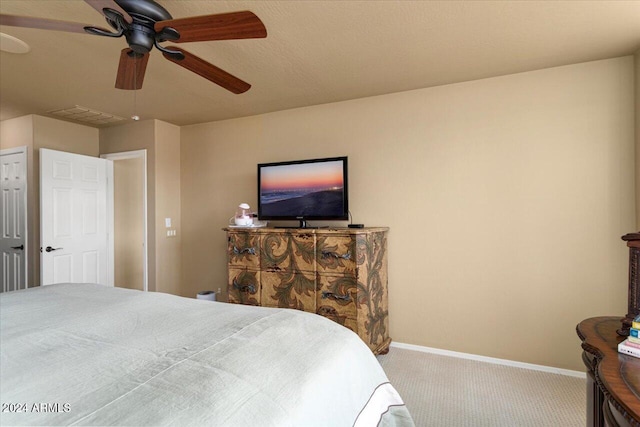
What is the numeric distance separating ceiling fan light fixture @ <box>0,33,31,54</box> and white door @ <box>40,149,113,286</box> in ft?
5.32

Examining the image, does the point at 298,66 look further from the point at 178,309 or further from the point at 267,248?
the point at 178,309

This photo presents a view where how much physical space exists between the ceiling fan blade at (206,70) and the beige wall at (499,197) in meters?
1.51

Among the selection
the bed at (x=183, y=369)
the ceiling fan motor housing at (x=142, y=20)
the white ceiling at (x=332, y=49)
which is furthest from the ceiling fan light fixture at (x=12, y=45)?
the bed at (x=183, y=369)

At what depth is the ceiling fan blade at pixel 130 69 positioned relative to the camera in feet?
5.81

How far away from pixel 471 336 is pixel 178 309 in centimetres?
251

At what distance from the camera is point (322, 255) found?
9.38ft

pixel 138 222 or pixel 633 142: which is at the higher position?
pixel 633 142

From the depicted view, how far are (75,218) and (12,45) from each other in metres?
2.26

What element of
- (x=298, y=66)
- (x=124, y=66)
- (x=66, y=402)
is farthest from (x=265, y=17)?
(x=66, y=402)

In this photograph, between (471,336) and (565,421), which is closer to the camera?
(565,421)

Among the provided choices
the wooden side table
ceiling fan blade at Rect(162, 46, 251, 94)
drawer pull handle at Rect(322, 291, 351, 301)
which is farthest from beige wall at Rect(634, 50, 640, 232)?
ceiling fan blade at Rect(162, 46, 251, 94)

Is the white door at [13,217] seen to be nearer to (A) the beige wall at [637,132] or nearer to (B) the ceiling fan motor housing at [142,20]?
(B) the ceiling fan motor housing at [142,20]

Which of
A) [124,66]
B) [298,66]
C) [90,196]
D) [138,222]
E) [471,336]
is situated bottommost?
[471,336]

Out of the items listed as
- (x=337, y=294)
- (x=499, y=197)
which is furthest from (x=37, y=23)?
(x=499, y=197)
